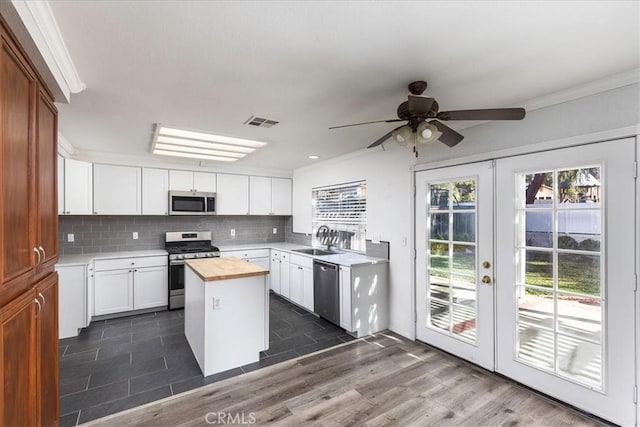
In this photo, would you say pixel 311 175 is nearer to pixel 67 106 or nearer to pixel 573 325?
pixel 67 106

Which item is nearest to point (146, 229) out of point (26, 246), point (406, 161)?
point (26, 246)

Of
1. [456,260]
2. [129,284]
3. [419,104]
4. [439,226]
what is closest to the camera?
[419,104]

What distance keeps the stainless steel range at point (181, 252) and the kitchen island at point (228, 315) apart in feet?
5.60

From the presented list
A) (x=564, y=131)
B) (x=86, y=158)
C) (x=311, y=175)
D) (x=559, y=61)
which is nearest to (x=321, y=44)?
(x=559, y=61)

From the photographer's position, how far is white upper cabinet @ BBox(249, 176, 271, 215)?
5684 millimetres

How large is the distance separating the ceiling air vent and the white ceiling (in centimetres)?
11

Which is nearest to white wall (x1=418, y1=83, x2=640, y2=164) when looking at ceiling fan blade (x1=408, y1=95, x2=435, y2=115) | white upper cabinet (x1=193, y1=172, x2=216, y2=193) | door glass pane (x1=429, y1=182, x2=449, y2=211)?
door glass pane (x1=429, y1=182, x2=449, y2=211)

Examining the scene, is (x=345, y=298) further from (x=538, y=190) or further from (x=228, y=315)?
(x=538, y=190)

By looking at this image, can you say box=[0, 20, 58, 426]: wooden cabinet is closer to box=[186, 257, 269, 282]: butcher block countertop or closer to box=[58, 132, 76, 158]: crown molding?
box=[186, 257, 269, 282]: butcher block countertop

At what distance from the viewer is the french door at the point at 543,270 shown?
2088 mm

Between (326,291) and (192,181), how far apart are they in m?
2.96

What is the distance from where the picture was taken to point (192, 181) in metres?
5.11

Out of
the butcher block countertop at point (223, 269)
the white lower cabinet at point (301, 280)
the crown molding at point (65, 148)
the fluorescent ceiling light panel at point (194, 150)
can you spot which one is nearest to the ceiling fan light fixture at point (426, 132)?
the butcher block countertop at point (223, 269)

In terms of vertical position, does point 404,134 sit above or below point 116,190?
above
